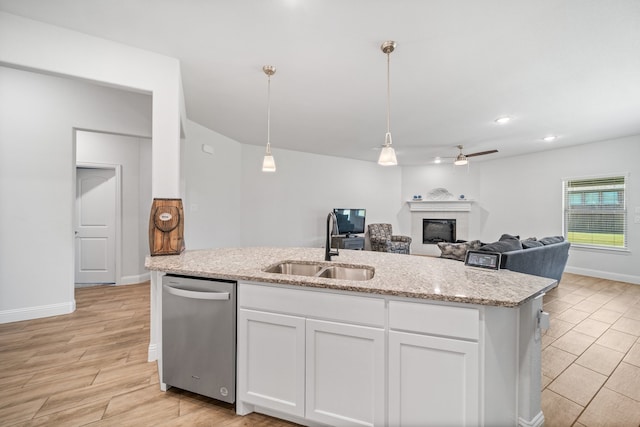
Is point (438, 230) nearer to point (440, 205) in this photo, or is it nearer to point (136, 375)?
point (440, 205)

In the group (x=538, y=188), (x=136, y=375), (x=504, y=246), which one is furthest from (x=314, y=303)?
(x=538, y=188)

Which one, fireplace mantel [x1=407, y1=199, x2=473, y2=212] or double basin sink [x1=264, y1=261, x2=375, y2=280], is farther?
fireplace mantel [x1=407, y1=199, x2=473, y2=212]

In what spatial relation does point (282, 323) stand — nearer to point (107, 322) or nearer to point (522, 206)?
point (107, 322)

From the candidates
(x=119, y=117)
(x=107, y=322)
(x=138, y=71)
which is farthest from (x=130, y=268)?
(x=138, y=71)

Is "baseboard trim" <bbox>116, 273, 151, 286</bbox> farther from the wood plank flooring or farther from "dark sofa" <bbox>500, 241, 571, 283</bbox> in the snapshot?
"dark sofa" <bbox>500, 241, 571, 283</bbox>

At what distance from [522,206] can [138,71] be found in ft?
24.8

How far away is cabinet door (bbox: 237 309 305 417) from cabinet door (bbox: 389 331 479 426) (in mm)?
512

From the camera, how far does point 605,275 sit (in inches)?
198

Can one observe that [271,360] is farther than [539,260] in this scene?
No

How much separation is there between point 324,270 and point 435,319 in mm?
850

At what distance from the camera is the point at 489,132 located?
4547mm

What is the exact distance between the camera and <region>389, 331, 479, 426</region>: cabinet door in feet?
4.06

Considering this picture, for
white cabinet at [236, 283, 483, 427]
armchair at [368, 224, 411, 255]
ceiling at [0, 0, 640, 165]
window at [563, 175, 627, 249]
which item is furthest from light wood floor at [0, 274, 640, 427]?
armchair at [368, 224, 411, 255]

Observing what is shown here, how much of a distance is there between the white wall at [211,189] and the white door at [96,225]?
1.41m
